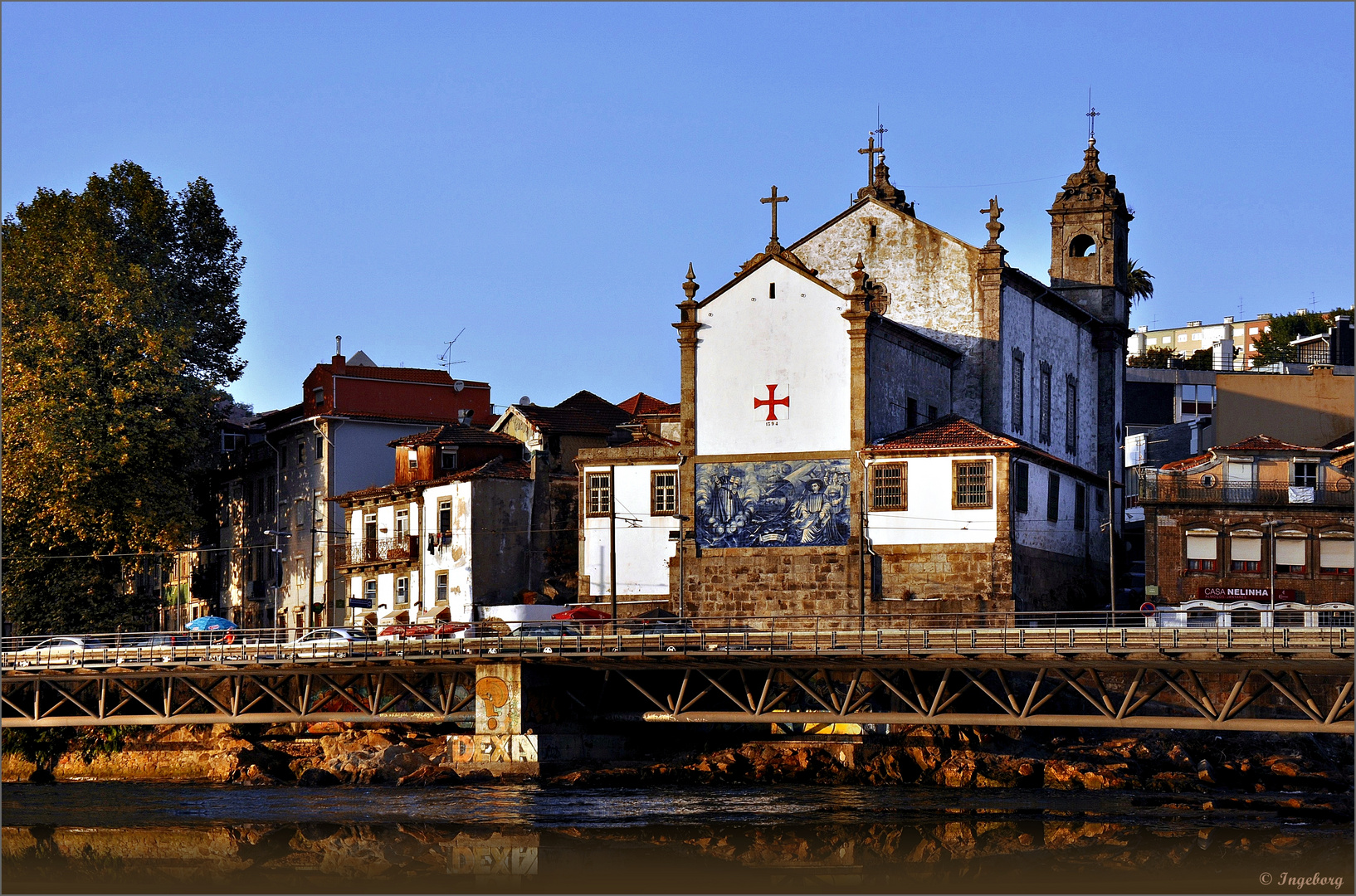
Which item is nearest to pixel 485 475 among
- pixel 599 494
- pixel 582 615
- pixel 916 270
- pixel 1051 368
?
pixel 599 494

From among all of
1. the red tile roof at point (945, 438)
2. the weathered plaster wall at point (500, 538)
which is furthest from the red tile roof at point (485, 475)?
the red tile roof at point (945, 438)

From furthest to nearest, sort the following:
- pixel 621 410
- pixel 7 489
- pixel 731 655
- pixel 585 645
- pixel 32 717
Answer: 1. pixel 621 410
2. pixel 7 489
3. pixel 32 717
4. pixel 585 645
5. pixel 731 655

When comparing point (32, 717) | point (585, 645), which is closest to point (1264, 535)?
point (585, 645)

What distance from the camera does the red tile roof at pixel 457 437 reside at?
80.4m

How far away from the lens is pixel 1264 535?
69500 mm

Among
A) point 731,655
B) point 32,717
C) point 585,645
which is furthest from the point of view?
point 32,717

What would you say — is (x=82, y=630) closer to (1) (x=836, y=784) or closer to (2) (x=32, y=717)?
(2) (x=32, y=717)

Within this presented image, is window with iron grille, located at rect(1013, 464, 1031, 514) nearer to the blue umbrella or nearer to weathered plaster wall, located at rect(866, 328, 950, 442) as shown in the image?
weathered plaster wall, located at rect(866, 328, 950, 442)

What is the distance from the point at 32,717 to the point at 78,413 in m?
14.7

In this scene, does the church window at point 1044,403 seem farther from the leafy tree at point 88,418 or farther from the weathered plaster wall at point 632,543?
the leafy tree at point 88,418

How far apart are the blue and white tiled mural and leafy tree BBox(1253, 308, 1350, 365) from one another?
6277cm

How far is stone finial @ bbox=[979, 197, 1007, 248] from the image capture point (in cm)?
7344

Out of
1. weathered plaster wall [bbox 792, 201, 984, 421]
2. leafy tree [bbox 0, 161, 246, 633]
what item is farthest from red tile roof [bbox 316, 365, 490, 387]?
weathered plaster wall [bbox 792, 201, 984, 421]

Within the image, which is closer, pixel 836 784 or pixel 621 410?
pixel 836 784
